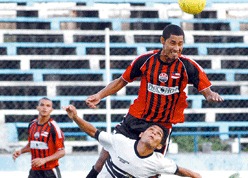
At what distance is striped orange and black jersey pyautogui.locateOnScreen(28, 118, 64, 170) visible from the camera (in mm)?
9977

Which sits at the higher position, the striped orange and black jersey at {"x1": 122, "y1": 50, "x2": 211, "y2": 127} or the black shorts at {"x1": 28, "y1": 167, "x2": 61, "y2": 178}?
the striped orange and black jersey at {"x1": 122, "y1": 50, "x2": 211, "y2": 127}

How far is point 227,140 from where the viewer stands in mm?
12688

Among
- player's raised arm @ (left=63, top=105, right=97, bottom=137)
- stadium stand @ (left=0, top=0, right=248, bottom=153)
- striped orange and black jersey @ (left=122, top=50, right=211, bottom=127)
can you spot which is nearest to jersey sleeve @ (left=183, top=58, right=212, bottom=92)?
striped orange and black jersey @ (left=122, top=50, right=211, bottom=127)

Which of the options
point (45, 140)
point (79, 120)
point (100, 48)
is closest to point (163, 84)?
point (79, 120)

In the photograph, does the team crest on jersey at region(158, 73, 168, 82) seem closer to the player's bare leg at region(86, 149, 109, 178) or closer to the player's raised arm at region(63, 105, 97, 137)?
the player's raised arm at region(63, 105, 97, 137)

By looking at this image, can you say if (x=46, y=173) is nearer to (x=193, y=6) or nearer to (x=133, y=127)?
(x=133, y=127)

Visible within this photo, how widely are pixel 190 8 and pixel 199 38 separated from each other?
19.6 feet

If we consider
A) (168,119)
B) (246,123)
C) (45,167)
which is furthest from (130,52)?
(168,119)

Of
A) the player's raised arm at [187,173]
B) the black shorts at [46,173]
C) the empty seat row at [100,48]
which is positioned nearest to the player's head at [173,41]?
the player's raised arm at [187,173]

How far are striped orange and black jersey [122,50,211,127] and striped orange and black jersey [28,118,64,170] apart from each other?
2.55 meters

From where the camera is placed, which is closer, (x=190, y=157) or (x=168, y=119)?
(x=168, y=119)

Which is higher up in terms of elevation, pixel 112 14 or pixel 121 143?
pixel 112 14

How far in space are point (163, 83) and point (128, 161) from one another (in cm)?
75

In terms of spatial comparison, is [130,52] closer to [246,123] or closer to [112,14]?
[112,14]
